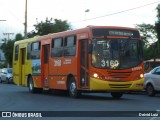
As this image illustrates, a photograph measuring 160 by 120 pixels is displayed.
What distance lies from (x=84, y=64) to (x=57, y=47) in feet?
11.0

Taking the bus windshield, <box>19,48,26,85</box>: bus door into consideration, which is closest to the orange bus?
the bus windshield

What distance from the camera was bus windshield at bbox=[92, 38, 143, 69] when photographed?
848 inches

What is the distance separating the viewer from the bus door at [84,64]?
861 inches

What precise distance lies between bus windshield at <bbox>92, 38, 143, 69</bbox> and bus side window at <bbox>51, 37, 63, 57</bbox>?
3376mm

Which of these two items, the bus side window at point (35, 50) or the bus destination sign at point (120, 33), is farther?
the bus side window at point (35, 50)

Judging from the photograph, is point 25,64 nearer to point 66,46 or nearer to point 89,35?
point 66,46

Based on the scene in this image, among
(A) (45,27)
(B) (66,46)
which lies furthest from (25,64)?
(A) (45,27)

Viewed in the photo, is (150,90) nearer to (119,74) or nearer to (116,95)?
(116,95)

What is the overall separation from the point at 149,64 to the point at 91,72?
674 inches

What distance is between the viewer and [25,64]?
29.8m

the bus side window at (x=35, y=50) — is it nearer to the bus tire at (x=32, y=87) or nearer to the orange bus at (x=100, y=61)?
the bus tire at (x=32, y=87)

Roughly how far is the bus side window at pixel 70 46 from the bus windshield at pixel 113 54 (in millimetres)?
1690

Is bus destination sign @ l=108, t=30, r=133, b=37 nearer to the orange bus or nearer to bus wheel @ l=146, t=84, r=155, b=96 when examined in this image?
the orange bus

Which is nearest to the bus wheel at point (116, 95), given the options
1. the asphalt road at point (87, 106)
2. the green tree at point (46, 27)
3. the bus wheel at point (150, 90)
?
the asphalt road at point (87, 106)
